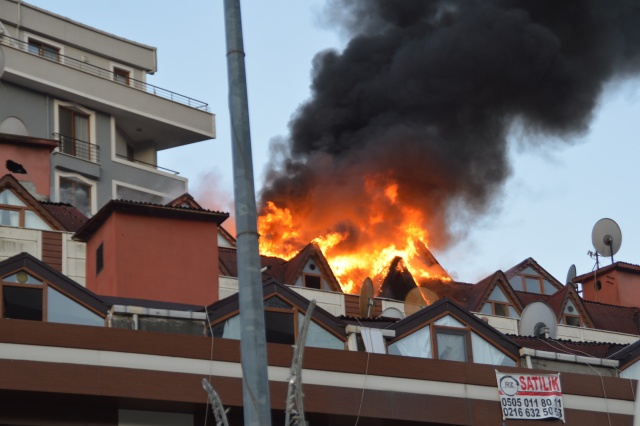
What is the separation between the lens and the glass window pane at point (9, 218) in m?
43.7

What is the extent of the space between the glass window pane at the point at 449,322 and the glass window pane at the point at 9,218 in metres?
16.8

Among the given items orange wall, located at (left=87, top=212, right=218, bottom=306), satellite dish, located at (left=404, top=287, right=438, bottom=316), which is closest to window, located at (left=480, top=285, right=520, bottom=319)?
satellite dish, located at (left=404, top=287, right=438, bottom=316)

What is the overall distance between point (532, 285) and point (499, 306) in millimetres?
4705

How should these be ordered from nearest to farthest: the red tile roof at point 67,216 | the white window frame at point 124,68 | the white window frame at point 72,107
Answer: the red tile roof at point 67,216
the white window frame at point 72,107
the white window frame at point 124,68

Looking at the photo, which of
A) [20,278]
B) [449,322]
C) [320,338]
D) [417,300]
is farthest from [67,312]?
[417,300]

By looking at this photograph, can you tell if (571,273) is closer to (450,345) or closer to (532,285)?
(532,285)

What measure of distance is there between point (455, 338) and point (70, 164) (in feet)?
98.5

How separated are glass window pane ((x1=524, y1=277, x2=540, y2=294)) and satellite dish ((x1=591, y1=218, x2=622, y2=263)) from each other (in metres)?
3.21

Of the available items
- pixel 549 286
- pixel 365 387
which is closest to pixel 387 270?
pixel 549 286

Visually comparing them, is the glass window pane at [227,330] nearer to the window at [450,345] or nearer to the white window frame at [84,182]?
the window at [450,345]

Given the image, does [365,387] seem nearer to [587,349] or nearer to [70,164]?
[587,349]

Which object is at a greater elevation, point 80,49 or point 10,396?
point 80,49

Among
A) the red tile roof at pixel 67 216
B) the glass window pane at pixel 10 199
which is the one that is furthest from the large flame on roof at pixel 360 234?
the glass window pane at pixel 10 199

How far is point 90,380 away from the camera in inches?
1057
